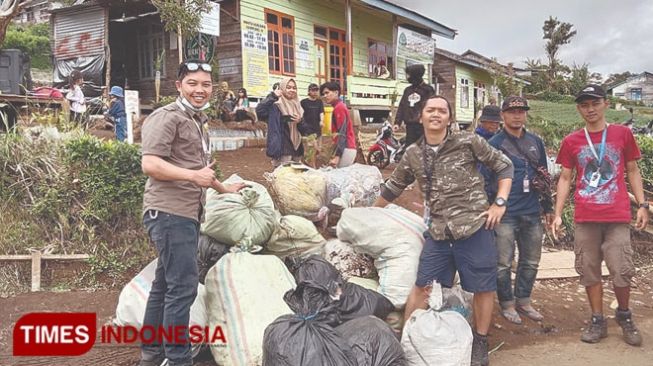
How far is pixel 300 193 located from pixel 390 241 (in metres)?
1.17

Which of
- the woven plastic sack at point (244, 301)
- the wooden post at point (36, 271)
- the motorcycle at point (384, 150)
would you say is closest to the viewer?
the woven plastic sack at point (244, 301)

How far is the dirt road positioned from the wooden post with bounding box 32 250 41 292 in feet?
0.33

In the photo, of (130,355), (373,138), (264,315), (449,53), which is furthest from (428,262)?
(449,53)

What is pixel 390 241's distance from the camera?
126 inches

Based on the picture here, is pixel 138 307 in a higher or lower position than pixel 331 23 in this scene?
lower

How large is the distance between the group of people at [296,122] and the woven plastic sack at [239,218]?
1630mm

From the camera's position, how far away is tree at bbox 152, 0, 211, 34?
886 centimetres

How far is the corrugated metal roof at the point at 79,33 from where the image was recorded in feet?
36.3

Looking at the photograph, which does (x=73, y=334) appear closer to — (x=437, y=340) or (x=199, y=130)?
(x=199, y=130)

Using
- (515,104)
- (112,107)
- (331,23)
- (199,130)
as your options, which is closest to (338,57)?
(331,23)

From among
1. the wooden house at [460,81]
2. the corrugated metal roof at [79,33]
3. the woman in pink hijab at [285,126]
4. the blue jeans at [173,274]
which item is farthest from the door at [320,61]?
the blue jeans at [173,274]

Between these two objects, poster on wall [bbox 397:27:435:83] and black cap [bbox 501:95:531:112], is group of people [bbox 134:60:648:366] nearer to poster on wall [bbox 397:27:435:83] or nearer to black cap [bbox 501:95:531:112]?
black cap [bbox 501:95:531:112]

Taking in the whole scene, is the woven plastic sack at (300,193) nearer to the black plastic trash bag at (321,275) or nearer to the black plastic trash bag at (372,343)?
the black plastic trash bag at (321,275)

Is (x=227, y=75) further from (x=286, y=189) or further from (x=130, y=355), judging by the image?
(x=130, y=355)
